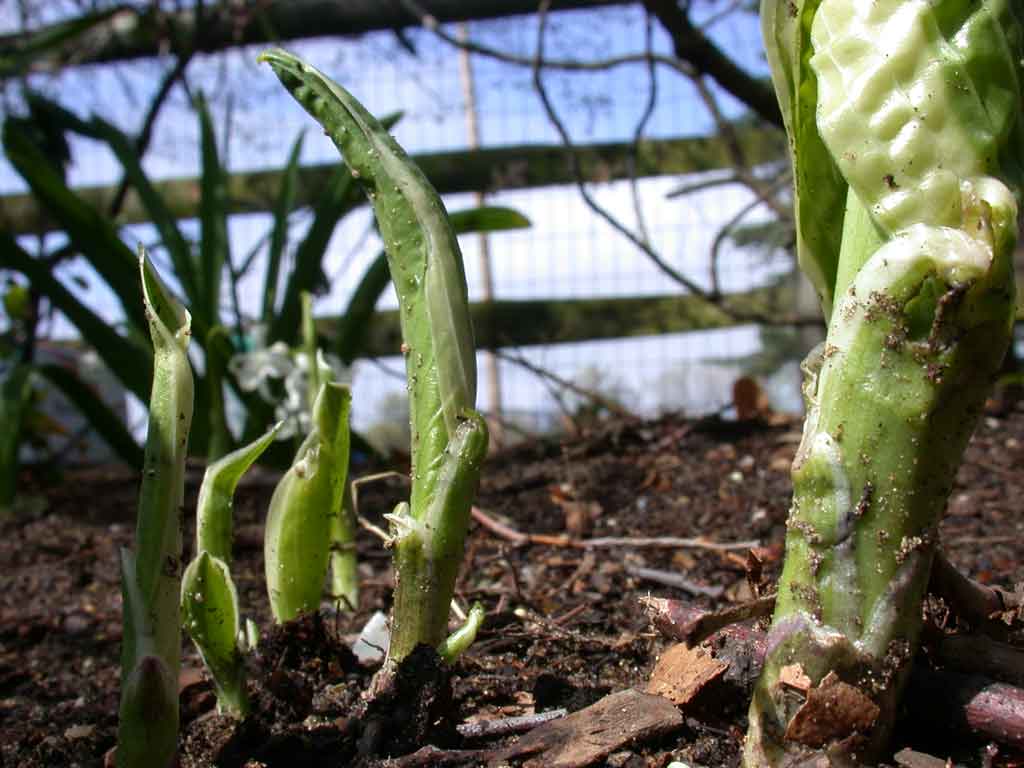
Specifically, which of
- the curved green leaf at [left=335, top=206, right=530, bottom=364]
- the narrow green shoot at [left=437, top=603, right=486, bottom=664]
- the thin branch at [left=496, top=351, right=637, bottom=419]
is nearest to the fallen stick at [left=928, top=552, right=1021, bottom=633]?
the narrow green shoot at [left=437, top=603, right=486, bottom=664]

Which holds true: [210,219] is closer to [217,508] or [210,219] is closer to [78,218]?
[78,218]

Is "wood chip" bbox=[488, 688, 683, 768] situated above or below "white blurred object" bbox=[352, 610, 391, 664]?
above

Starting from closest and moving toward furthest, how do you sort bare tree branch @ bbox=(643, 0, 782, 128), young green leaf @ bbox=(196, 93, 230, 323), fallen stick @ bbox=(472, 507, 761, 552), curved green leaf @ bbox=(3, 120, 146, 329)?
fallen stick @ bbox=(472, 507, 761, 552), bare tree branch @ bbox=(643, 0, 782, 128), curved green leaf @ bbox=(3, 120, 146, 329), young green leaf @ bbox=(196, 93, 230, 323)

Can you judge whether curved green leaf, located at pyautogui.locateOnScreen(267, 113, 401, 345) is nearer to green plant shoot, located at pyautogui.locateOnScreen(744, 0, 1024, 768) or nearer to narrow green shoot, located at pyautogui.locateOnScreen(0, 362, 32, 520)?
narrow green shoot, located at pyautogui.locateOnScreen(0, 362, 32, 520)

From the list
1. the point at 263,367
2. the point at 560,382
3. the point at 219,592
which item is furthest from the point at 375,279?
the point at 219,592

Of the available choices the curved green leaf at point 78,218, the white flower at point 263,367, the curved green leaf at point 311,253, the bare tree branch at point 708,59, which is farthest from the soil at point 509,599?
the bare tree branch at point 708,59

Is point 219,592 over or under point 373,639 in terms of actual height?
over
